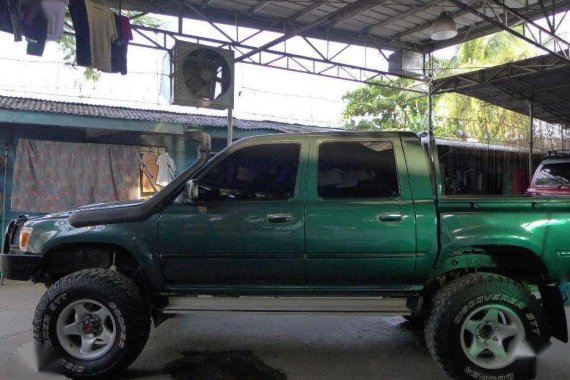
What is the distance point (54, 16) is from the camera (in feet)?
20.7

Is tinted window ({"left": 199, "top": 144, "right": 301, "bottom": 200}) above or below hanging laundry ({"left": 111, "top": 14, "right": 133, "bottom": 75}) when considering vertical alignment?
below

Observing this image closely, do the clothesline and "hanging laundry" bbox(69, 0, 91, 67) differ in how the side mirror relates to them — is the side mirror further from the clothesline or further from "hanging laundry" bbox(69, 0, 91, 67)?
"hanging laundry" bbox(69, 0, 91, 67)

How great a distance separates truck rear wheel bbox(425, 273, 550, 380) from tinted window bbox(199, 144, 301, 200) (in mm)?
1495

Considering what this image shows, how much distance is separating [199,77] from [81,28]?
7.22 ft

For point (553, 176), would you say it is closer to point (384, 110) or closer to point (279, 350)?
point (279, 350)

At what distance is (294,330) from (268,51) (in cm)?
680

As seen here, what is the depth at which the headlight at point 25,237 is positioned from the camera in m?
3.83

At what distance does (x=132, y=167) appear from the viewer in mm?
8570

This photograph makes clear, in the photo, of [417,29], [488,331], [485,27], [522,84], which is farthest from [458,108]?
[488,331]

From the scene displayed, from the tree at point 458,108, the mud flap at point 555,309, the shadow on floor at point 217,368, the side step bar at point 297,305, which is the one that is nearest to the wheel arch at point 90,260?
the side step bar at point 297,305

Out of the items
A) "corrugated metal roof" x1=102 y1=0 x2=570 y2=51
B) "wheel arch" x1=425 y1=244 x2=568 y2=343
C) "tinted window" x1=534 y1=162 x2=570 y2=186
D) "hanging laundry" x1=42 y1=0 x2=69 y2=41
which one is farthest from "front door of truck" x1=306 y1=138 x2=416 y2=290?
"tinted window" x1=534 y1=162 x2=570 y2=186

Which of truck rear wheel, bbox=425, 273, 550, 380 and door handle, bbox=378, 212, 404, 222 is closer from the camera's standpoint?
truck rear wheel, bbox=425, 273, 550, 380

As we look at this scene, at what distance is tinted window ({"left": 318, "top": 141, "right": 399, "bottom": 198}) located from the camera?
3.74 metres

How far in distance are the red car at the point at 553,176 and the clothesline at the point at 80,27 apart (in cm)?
803
